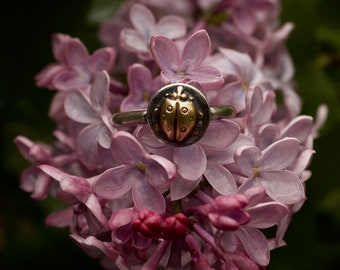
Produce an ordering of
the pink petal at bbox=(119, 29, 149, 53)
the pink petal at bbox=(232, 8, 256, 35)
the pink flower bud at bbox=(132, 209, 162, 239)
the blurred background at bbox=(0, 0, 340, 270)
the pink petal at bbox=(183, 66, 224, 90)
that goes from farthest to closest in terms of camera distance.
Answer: the blurred background at bbox=(0, 0, 340, 270) → the pink petal at bbox=(232, 8, 256, 35) → the pink petal at bbox=(119, 29, 149, 53) → the pink petal at bbox=(183, 66, 224, 90) → the pink flower bud at bbox=(132, 209, 162, 239)

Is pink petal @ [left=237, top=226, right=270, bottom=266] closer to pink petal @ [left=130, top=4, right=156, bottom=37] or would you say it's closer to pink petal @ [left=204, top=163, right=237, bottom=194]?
pink petal @ [left=204, top=163, right=237, bottom=194]

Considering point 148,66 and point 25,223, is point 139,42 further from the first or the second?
point 25,223

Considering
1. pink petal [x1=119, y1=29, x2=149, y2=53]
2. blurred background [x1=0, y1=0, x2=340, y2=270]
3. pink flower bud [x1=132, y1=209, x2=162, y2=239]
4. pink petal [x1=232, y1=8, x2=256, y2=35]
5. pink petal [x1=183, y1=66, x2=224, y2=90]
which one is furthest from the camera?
blurred background [x1=0, y1=0, x2=340, y2=270]

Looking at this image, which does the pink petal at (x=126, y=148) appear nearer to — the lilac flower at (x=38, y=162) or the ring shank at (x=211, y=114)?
the ring shank at (x=211, y=114)

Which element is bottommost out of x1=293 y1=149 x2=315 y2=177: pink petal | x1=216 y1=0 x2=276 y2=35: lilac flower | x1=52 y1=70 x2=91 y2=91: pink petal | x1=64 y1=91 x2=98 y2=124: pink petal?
x1=293 y1=149 x2=315 y2=177: pink petal

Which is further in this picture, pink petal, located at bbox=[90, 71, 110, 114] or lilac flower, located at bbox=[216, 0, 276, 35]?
lilac flower, located at bbox=[216, 0, 276, 35]

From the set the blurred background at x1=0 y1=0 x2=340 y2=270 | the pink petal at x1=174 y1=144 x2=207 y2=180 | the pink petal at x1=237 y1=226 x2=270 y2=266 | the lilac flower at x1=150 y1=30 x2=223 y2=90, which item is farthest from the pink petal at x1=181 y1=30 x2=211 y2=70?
the blurred background at x1=0 y1=0 x2=340 y2=270
